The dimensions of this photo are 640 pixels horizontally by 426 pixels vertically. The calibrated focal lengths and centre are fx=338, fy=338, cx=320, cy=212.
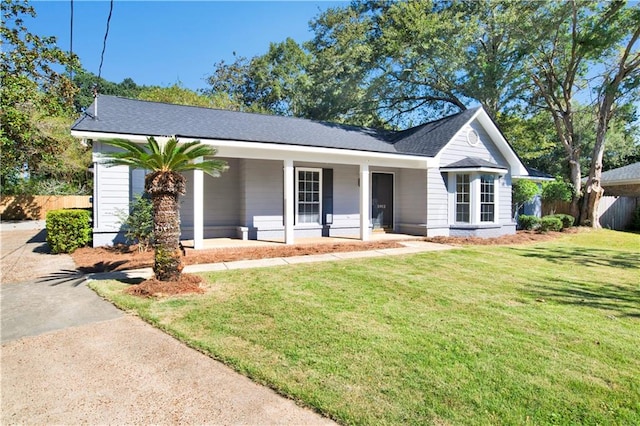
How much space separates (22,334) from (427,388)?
4831mm

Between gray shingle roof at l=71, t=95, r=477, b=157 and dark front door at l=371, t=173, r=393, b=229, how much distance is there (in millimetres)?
1351

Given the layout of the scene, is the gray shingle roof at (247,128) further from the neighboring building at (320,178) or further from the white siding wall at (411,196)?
the white siding wall at (411,196)

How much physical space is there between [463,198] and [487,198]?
1.09m

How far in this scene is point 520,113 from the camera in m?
23.9

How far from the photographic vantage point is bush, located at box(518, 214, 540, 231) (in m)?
16.6

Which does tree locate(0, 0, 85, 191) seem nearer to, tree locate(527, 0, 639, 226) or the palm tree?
the palm tree

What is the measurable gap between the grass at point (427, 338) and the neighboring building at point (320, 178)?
479 cm

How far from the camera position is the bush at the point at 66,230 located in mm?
9477

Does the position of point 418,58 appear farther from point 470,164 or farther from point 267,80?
point 267,80

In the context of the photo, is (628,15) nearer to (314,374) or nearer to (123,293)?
(314,374)

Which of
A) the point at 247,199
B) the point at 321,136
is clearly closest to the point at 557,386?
the point at 247,199

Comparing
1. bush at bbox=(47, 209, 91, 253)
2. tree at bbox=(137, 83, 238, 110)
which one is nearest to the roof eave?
bush at bbox=(47, 209, 91, 253)

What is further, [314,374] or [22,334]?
[22,334]

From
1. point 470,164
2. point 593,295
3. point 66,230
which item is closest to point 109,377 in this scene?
point 593,295
